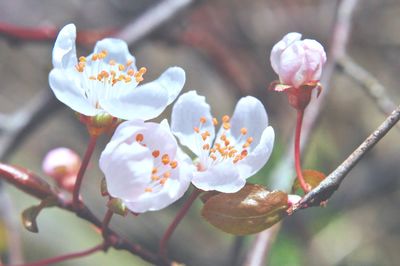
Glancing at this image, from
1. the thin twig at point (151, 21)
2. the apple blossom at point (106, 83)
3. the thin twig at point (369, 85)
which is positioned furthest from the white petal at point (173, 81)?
the thin twig at point (151, 21)

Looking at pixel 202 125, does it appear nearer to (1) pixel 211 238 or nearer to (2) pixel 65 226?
(1) pixel 211 238

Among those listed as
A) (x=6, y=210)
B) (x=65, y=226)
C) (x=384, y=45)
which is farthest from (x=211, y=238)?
(x=6, y=210)

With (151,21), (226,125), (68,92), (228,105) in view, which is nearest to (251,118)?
(226,125)

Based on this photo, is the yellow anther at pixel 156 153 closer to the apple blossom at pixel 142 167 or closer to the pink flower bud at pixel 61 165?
the apple blossom at pixel 142 167

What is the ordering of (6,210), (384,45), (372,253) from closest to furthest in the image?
(6,210), (372,253), (384,45)

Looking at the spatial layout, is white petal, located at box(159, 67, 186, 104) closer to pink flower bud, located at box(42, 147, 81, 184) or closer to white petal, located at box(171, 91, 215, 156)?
white petal, located at box(171, 91, 215, 156)

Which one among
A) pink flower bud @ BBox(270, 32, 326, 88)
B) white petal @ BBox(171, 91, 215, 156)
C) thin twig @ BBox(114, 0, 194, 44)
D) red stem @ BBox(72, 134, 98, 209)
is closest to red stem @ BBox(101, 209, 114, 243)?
red stem @ BBox(72, 134, 98, 209)
